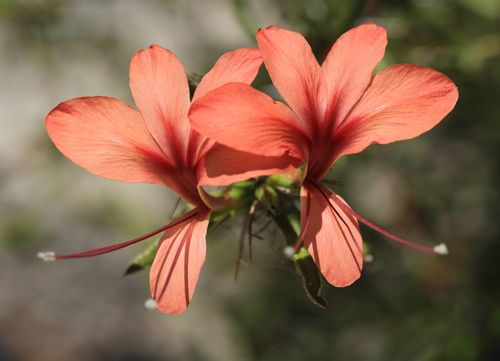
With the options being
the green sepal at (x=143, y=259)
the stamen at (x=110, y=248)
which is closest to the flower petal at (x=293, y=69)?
the stamen at (x=110, y=248)

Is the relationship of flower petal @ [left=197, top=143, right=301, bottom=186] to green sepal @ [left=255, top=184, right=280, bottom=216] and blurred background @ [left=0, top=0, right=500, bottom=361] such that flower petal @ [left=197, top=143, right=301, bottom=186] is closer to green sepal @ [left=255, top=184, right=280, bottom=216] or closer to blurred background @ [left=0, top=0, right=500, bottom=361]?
green sepal @ [left=255, top=184, right=280, bottom=216]

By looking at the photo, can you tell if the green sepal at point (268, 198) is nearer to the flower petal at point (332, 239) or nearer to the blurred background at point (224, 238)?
the flower petal at point (332, 239)

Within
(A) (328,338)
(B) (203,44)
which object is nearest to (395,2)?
(B) (203,44)

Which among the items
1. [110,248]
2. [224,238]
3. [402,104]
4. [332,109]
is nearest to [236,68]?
[332,109]

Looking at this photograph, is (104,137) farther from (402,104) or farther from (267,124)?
(402,104)

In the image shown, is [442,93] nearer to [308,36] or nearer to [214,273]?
[308,36]

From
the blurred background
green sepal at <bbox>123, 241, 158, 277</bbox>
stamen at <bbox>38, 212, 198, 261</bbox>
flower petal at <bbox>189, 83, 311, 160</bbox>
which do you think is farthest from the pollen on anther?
the blurred background
